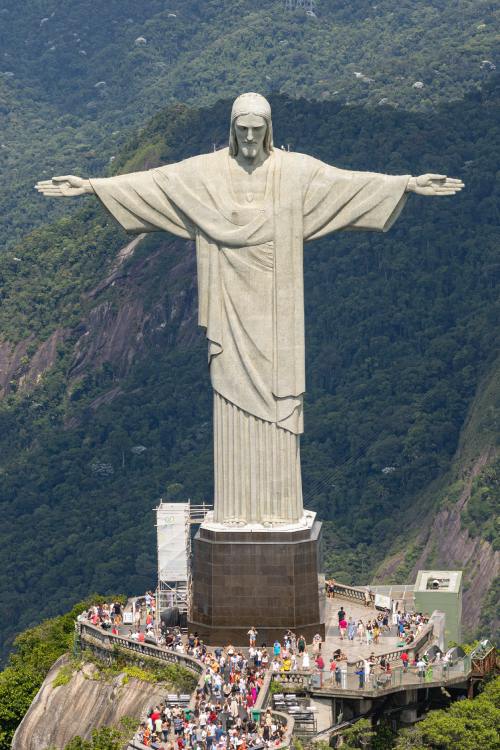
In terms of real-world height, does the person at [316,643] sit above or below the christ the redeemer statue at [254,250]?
below

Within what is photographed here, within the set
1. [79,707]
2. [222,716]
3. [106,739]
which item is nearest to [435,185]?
[222,716]

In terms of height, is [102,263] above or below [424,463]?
above

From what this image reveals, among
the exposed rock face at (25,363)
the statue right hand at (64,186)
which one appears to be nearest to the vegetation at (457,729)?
the statue right hand at (64,186)

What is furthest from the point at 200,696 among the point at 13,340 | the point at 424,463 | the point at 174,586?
the point at 13,340

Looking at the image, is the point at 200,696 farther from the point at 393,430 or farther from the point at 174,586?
the point at 393,430

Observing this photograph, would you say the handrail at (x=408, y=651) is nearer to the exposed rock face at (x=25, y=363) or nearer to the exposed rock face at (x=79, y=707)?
the exposed rock face at (x=79, y=707)

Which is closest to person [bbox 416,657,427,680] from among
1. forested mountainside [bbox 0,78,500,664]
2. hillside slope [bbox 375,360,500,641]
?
hillside slope [bbox 375,360,500,641]
